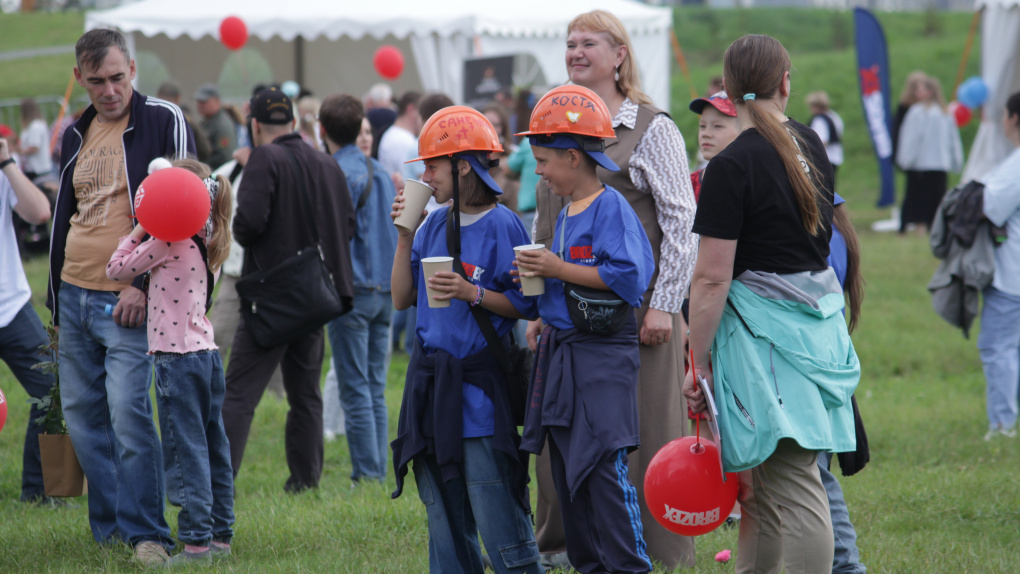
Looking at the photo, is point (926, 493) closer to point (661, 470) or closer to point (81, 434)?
point (661, 470)

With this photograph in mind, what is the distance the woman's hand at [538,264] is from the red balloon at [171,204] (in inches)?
55.4

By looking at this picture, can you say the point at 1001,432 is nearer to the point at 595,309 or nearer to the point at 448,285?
the point at 595,309

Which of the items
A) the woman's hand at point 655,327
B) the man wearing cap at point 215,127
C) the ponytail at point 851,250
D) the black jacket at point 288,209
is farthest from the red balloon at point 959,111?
the woman's hand at point 655,327

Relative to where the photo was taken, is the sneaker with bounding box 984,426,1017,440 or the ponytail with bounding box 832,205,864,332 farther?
the sneaker with bounding box 984,426,1017,440

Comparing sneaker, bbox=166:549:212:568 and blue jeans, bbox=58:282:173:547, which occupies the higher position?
blue jeans, bbox=58:282:173:547

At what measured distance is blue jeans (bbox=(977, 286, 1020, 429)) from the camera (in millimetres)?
6336

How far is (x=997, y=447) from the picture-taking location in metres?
6.18

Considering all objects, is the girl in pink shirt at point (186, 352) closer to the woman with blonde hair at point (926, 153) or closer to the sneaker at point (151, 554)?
the sneaker at point (151, 554)

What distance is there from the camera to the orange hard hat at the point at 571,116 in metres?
3.32

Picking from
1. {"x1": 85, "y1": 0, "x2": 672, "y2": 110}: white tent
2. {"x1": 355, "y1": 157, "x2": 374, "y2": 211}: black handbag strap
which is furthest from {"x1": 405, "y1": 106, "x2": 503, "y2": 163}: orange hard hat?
{"x1": 85, "y1": 0, "x2": 672, "y2": 110}: white tent

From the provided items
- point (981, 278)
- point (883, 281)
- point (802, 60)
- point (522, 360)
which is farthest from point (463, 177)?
point (802, 60)

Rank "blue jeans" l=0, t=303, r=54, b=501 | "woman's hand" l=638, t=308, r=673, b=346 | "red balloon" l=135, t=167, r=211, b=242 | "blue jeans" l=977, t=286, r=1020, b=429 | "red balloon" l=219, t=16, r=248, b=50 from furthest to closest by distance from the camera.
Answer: "red balloon" l=219, t=16, r=248, b=50 → "blue jeans" l=977, t=286, r=1020, b=429 → "blue jeans" l=0, t=303, r=54, b=501 → "woman's hand" l=638, t=308, r=673, b=346 → "red balloon" l=135, t=167, r=211, b=242

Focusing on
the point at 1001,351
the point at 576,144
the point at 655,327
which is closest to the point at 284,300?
the point at 655,327

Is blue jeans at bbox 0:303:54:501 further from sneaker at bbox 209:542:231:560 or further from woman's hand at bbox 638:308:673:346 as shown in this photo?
woman's hand at bbox 638:308:673:346
